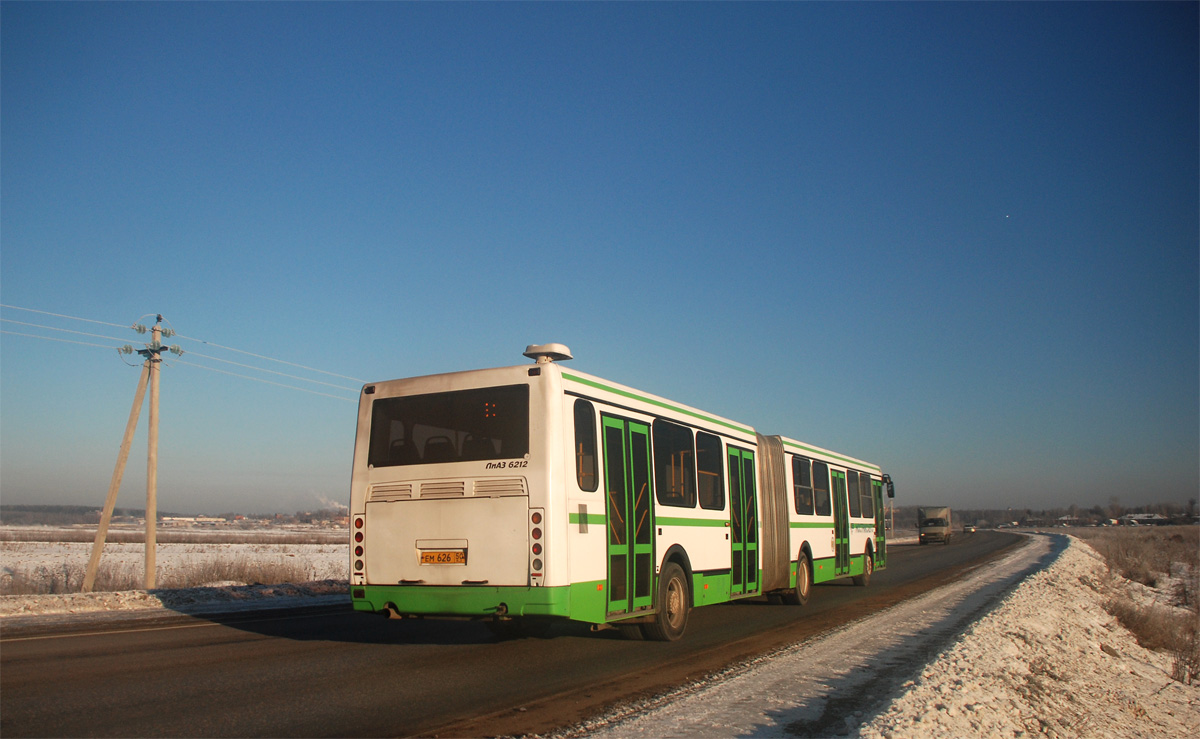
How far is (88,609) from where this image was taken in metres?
13.7

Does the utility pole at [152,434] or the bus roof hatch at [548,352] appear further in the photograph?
the utility pole at [152,434]

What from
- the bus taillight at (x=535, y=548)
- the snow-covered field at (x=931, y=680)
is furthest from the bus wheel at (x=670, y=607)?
the bus taillight at (x=535, y=548)

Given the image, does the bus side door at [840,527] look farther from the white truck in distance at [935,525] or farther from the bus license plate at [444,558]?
the white truck in distance at [935,525]

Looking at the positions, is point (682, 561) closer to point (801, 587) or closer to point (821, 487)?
point (801, 587)

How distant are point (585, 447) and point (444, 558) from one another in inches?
80.0

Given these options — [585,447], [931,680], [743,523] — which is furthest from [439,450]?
[743,523]

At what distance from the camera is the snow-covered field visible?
6379 mm

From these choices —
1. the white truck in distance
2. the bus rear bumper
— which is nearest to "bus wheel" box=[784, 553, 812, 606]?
the bus rear bumper

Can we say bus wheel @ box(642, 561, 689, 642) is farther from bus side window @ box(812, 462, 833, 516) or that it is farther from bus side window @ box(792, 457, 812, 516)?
bus side window @ box(812, 462, 833, 516)

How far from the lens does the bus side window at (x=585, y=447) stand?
9180 mm

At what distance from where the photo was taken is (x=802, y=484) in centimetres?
1722

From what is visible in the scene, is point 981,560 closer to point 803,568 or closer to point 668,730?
point 803,568

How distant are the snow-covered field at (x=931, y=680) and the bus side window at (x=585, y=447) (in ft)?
8.41

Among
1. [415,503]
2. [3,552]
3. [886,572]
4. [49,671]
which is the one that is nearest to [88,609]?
[49,671]
